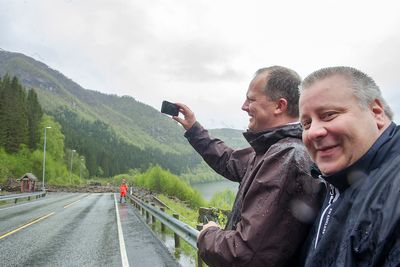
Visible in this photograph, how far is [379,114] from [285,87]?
37.5 inches

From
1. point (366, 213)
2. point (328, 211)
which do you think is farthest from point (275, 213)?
point (366, 213)

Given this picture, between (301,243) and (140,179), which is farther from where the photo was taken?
(140,179)

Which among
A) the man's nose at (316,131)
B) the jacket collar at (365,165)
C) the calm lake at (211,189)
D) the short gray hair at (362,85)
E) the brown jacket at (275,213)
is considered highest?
the short gray hair at (362,85)

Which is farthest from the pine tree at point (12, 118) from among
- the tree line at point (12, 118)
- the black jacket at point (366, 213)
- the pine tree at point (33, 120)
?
the black jacket at point (366, 213)

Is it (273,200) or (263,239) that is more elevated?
(273,200)

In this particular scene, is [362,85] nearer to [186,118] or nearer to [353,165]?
[353,165]

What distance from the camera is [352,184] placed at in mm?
1448

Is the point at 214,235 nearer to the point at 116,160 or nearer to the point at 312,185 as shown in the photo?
the point at 312,185

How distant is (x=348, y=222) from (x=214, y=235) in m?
0.93

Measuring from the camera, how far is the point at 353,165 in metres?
1.43

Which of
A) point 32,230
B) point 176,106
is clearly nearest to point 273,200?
point 176,106

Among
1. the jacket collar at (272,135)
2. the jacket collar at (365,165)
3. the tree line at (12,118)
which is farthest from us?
the tree line at (12,118)

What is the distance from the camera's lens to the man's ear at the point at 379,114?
4.89 feet

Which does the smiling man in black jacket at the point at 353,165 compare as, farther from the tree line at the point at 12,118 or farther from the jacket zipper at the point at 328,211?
the tree line at the point at 12,118
